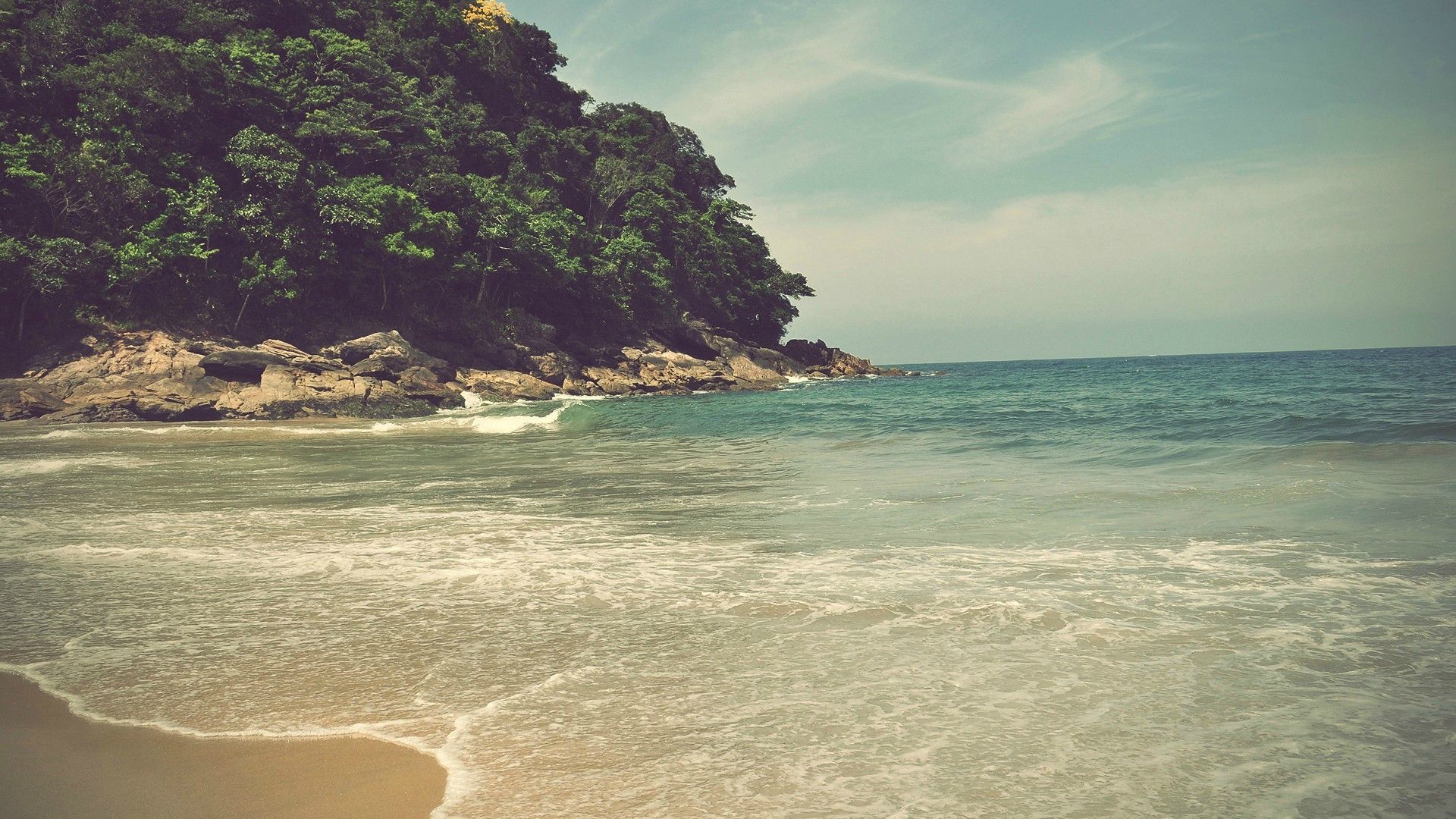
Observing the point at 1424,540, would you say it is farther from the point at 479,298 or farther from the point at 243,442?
the point at 479,298

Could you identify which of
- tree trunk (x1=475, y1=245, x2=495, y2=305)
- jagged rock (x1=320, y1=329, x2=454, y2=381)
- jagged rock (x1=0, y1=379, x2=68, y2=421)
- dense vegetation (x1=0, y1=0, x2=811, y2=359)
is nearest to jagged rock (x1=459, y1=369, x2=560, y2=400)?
dense vegetation (x1=0, y1=0, x2=811, y2=359)

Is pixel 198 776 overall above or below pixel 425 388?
below

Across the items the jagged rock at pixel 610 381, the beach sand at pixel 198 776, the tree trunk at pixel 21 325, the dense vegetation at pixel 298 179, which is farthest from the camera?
the jagged rock at pixel 610 381

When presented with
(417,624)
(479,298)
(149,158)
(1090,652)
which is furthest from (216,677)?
(479,298)

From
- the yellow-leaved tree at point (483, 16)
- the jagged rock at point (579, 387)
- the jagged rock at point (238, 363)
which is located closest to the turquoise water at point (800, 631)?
the jagged rock at point (238, 363)

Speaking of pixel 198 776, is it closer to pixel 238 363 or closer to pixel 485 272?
pixel 238 363

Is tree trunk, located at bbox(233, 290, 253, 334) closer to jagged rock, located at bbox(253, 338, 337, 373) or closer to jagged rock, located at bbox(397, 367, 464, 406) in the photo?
jagged rock, located at bbox(253, 338, 337, 373)

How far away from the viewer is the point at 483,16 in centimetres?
4734

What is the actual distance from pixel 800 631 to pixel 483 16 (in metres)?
51.7

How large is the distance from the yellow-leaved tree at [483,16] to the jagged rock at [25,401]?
3248cm

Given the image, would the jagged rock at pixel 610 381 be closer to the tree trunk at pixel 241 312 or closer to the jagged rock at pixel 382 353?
the jagged rock at pixel 382 353

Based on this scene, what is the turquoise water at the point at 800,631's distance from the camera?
2.75 metres

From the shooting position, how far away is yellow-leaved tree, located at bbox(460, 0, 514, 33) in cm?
4678

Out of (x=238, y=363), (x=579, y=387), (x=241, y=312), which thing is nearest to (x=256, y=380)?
(x=238, y=363)
